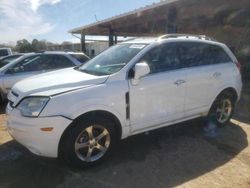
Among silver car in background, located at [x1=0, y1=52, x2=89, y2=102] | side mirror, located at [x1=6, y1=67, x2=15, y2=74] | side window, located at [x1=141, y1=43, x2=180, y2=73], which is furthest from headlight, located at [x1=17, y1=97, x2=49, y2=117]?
side mirror, located at [x1=6, y1=67, x2=15, y2=74]

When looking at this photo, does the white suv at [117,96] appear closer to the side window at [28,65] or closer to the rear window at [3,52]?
the side window at [28,65]

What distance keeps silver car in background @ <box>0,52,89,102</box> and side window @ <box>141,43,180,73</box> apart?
4.13 meters

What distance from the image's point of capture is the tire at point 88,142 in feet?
11.5

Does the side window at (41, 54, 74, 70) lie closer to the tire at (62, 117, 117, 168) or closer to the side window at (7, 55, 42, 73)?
the side window at (7, 55, 42, 73)

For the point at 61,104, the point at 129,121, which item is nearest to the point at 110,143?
the point at 129,121

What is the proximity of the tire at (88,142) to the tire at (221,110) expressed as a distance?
2.30 m

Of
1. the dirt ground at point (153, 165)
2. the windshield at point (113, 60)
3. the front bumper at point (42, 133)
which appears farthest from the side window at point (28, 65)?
the front bumper at point (42, 133)

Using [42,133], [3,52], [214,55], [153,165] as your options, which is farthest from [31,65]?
[3,52]

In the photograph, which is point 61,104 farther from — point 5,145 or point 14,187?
point 5,145

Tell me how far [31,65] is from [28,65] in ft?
0.26

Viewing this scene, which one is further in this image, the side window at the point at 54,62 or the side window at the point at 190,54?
the side window at the point at 54,62

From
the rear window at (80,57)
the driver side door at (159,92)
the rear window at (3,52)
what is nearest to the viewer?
the driver side door at (159,92)

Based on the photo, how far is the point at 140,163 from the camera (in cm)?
399

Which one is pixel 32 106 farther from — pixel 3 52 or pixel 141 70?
pixel 3 52
